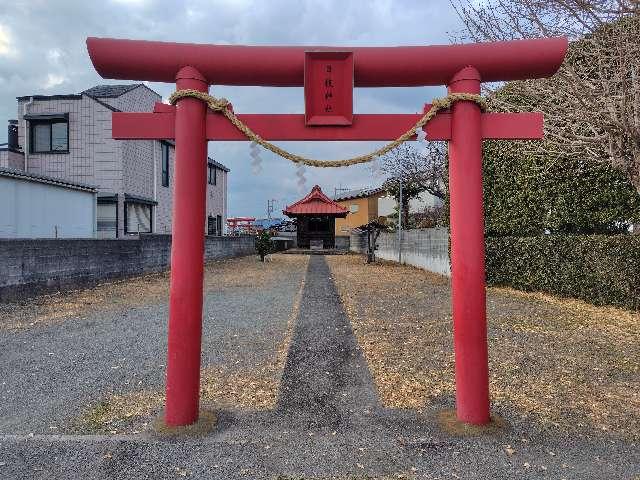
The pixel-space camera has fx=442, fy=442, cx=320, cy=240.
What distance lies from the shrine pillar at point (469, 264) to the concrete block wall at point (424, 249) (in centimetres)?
1150

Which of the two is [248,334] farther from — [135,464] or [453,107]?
[453,107]

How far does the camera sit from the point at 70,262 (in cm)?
1131

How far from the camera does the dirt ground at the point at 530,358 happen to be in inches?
154

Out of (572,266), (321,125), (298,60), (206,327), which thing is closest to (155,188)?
(206,327)

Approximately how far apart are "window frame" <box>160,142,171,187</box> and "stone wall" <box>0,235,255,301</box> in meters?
9.45

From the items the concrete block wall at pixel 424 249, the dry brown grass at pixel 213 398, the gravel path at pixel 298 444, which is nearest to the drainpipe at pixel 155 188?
the concrete block wall at pixel 424 249

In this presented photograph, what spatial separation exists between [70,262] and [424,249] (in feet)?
42.4

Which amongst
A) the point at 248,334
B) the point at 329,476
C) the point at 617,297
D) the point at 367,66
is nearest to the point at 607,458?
the point at 329,476

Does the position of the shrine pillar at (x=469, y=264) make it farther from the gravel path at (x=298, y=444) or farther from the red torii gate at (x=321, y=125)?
the gravel path at (x=298, y=444)

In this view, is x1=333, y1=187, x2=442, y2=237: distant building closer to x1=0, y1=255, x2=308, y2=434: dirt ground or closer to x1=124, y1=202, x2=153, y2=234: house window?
x1=124, y1=202, x2=153, y2=234: house window

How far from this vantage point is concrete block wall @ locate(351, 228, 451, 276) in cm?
1546

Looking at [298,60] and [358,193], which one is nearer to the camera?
[298,60]

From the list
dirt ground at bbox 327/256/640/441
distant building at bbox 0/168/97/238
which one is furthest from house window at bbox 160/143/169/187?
dirt ground at bbox 327/256/640/441

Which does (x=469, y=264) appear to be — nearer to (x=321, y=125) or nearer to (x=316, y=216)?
(x=321, y=125)
